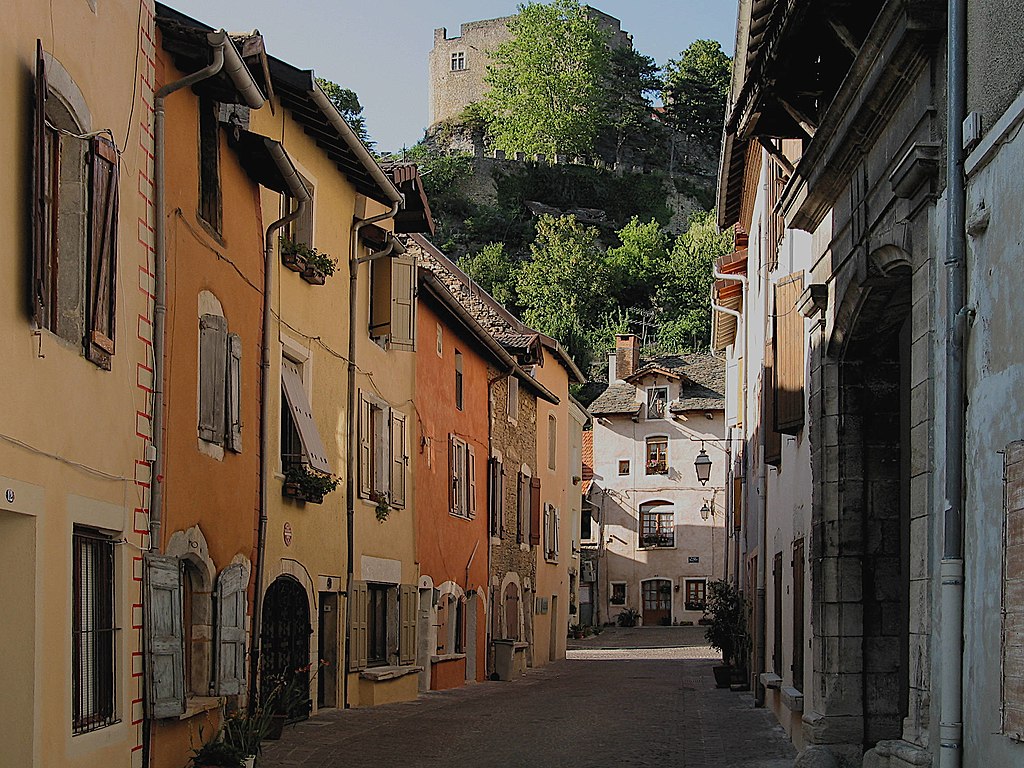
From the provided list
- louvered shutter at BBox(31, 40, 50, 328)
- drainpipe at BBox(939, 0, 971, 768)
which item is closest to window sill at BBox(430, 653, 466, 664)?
louvered shutter at BBox(31, 40, 50, 328)

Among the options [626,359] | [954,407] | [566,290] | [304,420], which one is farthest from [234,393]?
[566,290]

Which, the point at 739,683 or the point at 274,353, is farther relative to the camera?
the point at 739,683

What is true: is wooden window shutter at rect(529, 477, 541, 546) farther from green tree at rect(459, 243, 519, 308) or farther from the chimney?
Answer: green tree at rect(459, 243, 519, 308)

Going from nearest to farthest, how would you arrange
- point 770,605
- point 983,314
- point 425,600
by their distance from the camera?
point 983,314
point 770,605
point 425,600

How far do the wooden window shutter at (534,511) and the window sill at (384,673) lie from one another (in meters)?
11.5

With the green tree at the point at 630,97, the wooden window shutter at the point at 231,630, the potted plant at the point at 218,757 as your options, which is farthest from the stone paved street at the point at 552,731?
the green tree at the point at 630,97

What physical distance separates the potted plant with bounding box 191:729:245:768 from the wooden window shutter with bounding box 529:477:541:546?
2048cm

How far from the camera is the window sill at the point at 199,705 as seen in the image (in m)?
10.8

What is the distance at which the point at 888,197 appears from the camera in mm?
8375

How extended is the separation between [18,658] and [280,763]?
4.88m

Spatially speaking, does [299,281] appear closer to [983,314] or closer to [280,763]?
[280,763]

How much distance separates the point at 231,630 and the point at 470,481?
1258cm

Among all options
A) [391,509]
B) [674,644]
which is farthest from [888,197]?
[674,644]

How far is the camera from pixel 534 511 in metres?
31.3
